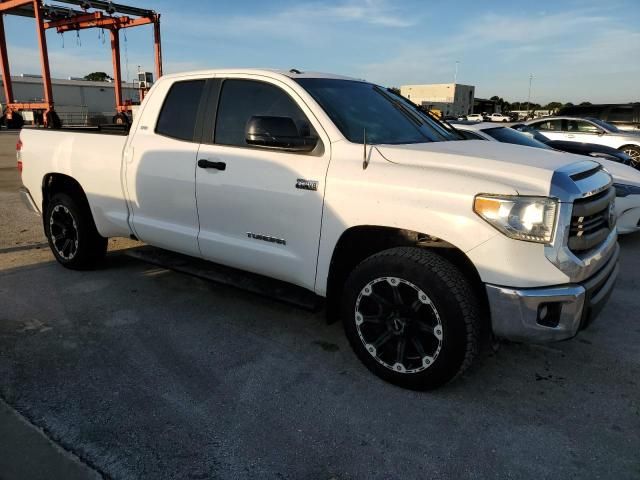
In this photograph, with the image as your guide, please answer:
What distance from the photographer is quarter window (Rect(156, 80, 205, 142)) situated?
3.95m

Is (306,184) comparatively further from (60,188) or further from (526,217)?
(60,188)

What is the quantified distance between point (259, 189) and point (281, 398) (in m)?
1.36

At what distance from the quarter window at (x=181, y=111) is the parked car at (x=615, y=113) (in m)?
13.4

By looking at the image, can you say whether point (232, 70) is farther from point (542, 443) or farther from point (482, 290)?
point (542, 443)

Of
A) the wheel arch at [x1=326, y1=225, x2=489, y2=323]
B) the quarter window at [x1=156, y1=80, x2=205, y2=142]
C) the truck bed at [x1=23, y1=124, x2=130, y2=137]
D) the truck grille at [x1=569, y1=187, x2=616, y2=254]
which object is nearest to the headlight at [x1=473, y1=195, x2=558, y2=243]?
the truck grille at [x1=569, y1=187, x2=616, y2=254]

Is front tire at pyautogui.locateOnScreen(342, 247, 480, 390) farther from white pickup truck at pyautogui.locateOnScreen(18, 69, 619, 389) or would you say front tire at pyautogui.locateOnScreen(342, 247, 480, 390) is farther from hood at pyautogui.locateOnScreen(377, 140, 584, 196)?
hood at pyautogui.locateOnScreen(377, 140, 584, 196)

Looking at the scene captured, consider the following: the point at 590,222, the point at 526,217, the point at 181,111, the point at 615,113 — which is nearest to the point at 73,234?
the point at 181,111

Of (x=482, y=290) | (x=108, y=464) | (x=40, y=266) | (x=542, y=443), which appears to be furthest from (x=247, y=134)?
(x=40, y=266)

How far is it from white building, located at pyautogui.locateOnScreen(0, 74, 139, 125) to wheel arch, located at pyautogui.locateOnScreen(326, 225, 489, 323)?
159ft

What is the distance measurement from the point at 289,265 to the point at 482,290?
125 cm

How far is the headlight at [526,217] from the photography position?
251 cm

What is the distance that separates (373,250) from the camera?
128 inches

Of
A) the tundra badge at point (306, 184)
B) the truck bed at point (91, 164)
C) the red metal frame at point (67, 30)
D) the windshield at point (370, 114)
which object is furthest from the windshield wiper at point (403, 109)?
the red metal frame at point (67, 30)

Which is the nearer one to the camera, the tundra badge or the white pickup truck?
the white pickup truck
